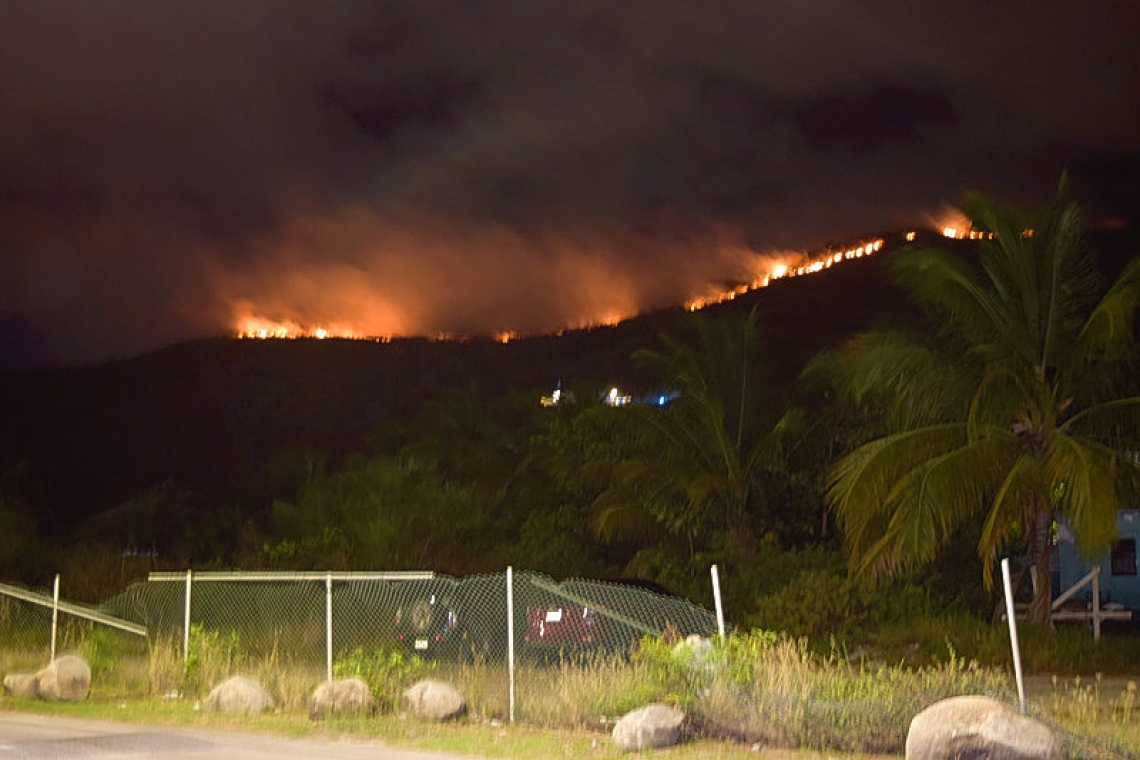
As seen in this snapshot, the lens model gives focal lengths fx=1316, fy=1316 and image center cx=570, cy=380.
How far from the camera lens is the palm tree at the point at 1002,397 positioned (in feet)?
63.7

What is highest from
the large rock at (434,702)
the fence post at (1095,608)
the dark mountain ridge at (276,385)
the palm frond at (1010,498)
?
the dark mountain ridge at (276,385)

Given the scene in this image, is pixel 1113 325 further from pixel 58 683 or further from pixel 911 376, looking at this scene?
pixel 58 683

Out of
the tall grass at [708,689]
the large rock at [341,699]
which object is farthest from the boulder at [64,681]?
the large rock at [341,699]

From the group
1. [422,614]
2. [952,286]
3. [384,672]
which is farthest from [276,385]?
[384,672]

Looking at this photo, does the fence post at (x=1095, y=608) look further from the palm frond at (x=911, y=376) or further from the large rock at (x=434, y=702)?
the large rock at (x=434, y=702)

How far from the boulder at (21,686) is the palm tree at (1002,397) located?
11674 mm

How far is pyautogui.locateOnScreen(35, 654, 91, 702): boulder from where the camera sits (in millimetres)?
15336

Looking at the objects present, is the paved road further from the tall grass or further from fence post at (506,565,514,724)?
fence post at (506,565,514,724)

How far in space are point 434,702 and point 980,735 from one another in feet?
19.0

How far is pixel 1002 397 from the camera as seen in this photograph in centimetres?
2009

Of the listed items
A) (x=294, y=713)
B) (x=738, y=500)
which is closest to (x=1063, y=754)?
(x=294, y=713)

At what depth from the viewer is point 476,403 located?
43.4 m

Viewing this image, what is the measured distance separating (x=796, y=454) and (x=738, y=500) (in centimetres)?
161

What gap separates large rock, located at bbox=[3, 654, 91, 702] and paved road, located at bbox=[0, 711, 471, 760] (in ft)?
5.94
